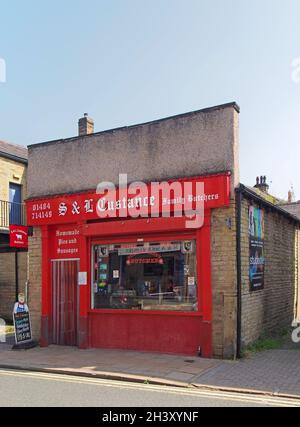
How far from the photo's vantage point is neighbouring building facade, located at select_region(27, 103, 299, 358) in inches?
382

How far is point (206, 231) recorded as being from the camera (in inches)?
388

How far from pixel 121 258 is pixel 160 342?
84.2 inches

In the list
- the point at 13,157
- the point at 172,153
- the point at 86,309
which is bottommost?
the point at 86,309

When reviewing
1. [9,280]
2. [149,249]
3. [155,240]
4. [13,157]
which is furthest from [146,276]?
[13,157]

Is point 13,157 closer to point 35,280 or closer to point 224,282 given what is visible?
point 35,280

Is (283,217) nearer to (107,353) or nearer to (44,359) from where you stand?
(107,353)

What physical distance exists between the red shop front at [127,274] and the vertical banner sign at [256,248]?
4.48 ft

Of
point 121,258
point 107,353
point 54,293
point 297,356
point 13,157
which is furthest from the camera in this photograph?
point 13,157

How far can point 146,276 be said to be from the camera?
10.8 metres

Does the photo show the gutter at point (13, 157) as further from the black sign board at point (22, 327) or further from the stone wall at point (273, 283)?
the stone wall at point (273, 283)

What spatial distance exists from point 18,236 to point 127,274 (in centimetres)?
355

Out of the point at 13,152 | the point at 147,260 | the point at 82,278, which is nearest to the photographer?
the point at 147,260

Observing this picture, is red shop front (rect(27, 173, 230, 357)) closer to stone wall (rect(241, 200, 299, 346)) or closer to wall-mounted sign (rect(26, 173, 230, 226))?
wall-mounted sign (rect(26, 173, 230, 226))

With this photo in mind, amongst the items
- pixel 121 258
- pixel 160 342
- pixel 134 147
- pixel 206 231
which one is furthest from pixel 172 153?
pixel 160 342
